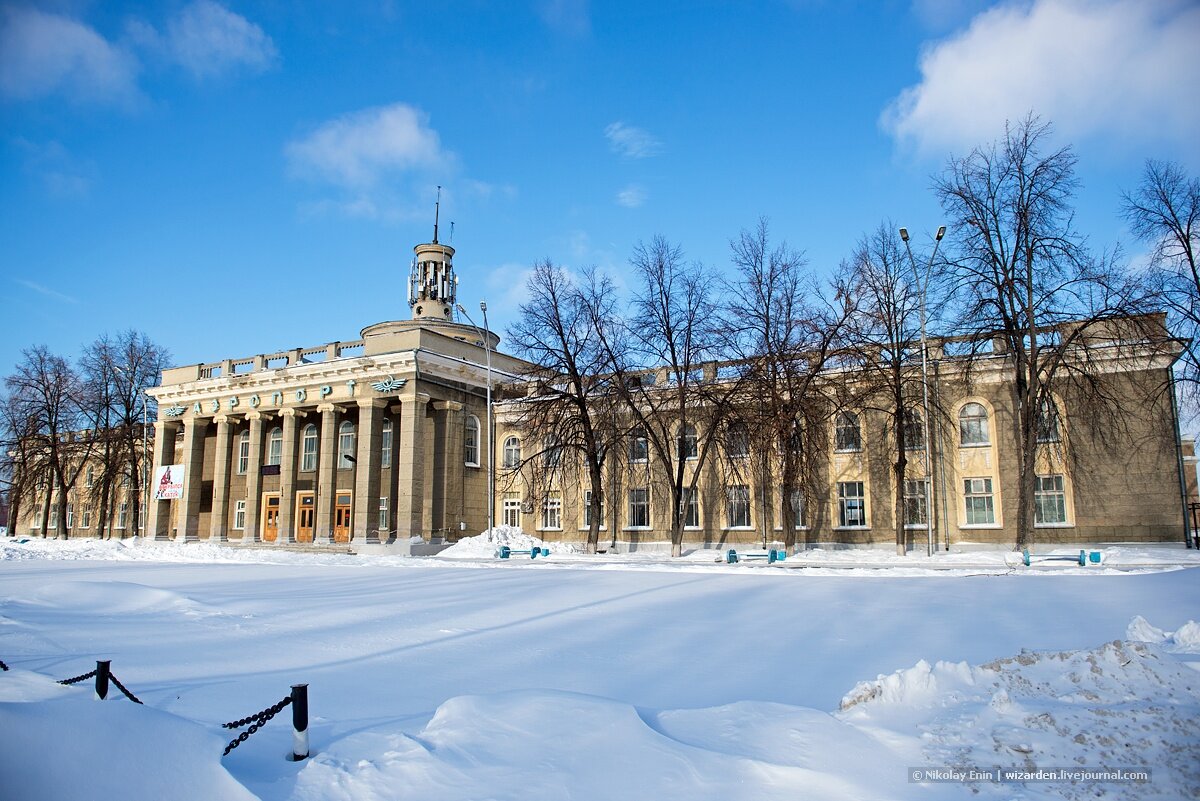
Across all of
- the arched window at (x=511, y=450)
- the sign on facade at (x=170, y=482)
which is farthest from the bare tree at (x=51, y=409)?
the arched window at (x=511, y=450)

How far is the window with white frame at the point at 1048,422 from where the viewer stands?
28.4m

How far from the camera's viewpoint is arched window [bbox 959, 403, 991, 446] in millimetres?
33469

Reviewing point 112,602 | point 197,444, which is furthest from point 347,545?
point 112,602

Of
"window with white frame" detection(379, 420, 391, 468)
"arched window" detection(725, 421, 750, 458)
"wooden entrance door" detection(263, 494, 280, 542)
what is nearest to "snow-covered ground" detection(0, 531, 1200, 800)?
"arched window" detection(725, 421, 750, 458)

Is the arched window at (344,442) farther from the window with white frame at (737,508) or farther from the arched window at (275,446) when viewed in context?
the window with white frame at (737,508)

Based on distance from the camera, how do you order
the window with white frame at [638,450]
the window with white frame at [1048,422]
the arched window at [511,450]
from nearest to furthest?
the window with white frame at [1048,422] → the window with white frame at [638,450] → the arched window at [511,450]

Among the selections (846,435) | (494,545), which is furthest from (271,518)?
(846,435)

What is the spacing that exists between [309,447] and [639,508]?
23.6m

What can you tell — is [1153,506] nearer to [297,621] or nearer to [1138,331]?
[1138,331]

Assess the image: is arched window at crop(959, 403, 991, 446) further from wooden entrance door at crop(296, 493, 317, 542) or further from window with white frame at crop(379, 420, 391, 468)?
wooden entrance door at crop(296, 493, 317, 542)

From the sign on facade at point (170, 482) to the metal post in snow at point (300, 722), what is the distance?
51.2 meters

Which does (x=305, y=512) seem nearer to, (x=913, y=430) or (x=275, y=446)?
(x=275, y=446)

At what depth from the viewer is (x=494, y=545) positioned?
1519 inches

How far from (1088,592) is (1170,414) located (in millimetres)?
19125
